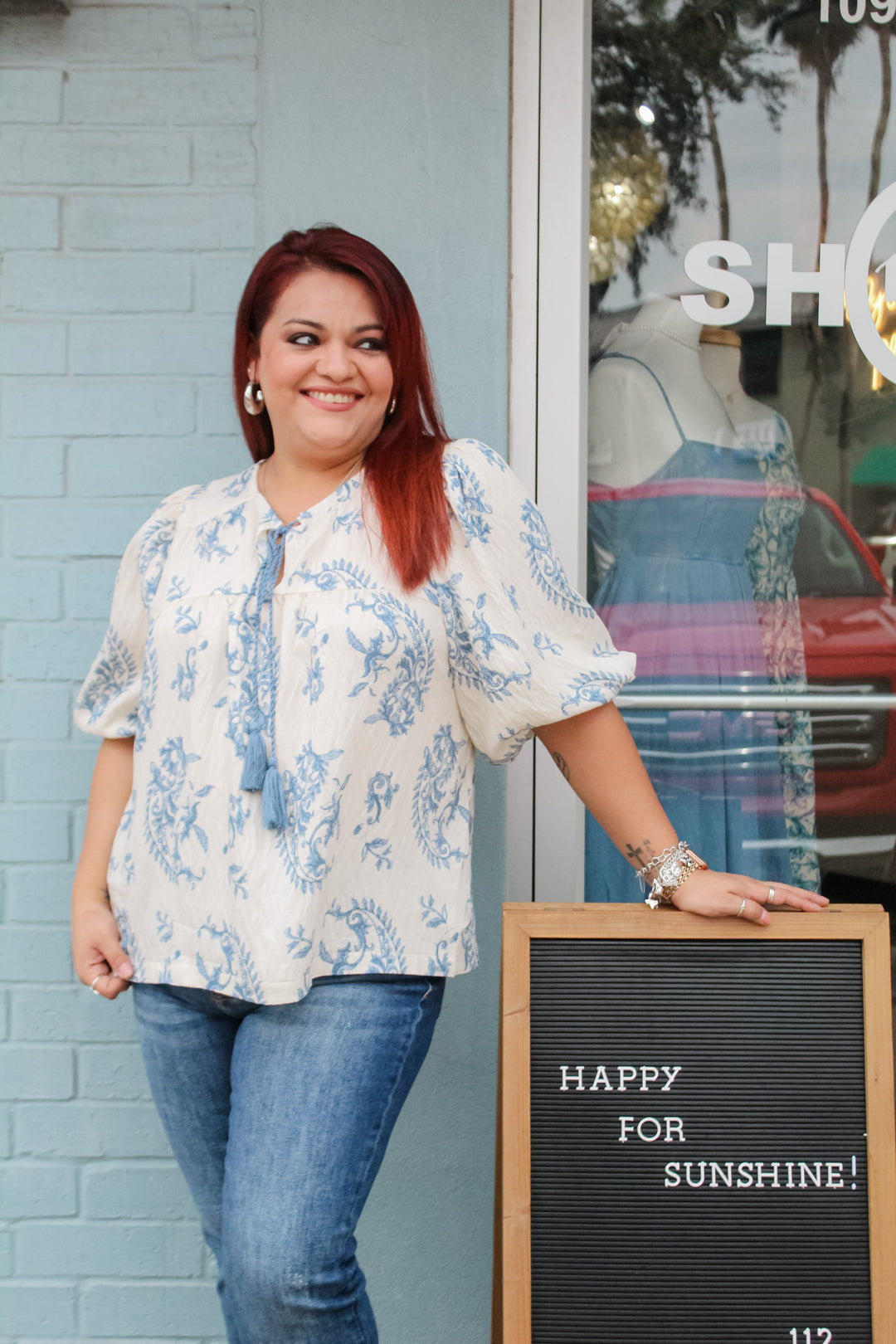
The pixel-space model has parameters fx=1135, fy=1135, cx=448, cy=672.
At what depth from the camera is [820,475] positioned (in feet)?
7.09

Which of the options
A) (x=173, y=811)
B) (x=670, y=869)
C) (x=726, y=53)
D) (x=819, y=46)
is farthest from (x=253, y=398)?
(x=819, y=46)

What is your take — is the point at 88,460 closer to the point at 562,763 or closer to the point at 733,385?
the point at 562,763

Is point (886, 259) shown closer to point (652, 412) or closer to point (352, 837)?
point (652, 412)

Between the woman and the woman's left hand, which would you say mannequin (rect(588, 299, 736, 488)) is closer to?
the woman

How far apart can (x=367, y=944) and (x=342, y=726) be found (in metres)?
0.28

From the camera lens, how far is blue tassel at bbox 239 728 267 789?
4.68 feet

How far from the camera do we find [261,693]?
1459 millimetres

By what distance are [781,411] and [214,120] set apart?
117cm

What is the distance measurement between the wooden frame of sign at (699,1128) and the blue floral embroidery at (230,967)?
34cm

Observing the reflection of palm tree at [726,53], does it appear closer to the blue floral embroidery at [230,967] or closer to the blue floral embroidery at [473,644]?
the blue floral embroidery at [473,644]

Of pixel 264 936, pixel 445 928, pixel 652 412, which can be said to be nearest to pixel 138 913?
pixel 264 936

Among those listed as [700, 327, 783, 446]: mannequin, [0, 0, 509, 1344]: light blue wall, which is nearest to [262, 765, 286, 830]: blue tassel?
[0, 0, 509, 1344]: light blue wall

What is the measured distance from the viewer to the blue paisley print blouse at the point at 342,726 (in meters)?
1.42

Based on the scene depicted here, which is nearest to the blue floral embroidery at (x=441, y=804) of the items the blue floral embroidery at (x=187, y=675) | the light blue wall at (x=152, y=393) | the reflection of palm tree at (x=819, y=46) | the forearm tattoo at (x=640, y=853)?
the forearm tattoo at (x=640, y=853)
